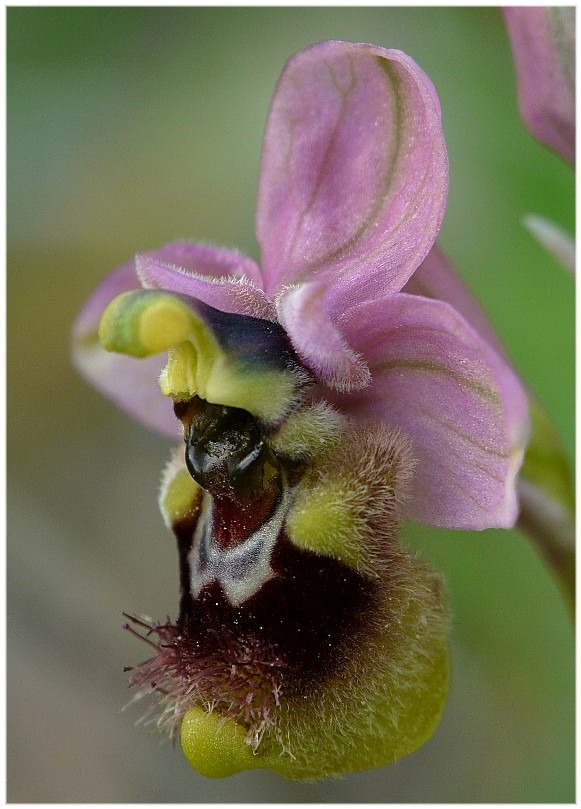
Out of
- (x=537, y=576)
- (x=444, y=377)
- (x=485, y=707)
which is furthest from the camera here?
(x=485, y=707)

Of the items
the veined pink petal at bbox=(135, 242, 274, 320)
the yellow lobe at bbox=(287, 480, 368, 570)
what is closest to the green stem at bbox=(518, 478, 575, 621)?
the yellow lobe at bbox=(287, 480, 368, 570)

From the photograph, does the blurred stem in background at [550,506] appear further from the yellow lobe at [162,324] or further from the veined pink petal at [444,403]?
the yellow lobe at [162,324]

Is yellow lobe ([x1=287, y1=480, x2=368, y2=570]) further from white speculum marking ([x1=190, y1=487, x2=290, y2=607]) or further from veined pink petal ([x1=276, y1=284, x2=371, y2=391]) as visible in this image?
veined pink petal ([x1=276, y1=284, x2=371, y2=391])

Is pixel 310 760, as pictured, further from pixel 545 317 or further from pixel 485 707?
pixel 485 707

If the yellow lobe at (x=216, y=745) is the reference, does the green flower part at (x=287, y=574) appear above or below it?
above

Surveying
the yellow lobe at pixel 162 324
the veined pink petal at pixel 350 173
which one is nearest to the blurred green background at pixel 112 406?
the veined pink petal at pixel 350 173

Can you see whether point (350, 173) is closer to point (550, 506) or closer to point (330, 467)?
point (330, 467)

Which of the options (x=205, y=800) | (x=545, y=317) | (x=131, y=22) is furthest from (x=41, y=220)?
(x=205, y=800)
